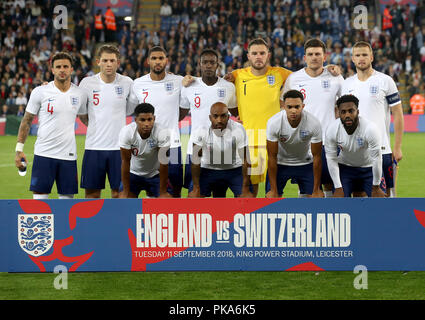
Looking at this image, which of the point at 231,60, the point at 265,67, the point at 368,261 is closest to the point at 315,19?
the point at 231,60

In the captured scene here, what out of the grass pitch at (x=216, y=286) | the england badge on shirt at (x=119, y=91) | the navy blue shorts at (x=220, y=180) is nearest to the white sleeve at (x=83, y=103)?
the england badge on shirt at (x=119, y=91)

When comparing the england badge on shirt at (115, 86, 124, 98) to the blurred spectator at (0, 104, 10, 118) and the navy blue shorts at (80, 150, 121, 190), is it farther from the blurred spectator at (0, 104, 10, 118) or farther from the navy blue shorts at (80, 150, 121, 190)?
the blurred spectator at (0, 104, 10, 118)

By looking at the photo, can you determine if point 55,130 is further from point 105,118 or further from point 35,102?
point 105,118

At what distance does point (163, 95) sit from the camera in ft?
24.8

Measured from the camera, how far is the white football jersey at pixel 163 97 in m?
7.55

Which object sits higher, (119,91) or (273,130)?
(119,91)

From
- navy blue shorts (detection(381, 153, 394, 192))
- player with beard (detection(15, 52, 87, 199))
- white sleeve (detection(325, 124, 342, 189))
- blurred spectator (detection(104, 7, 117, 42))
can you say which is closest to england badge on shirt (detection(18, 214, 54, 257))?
player with beard (detection(15, 52, 87, 199))

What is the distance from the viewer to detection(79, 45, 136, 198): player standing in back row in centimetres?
757

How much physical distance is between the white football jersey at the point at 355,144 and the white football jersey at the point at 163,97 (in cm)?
176

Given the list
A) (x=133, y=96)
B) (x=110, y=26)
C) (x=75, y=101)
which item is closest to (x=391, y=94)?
(x=133, y=96)

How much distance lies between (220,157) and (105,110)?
4.80 ft

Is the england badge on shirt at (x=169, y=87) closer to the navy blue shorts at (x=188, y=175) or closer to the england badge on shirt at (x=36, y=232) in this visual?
the navy blue shorts at (x=188, y=175)

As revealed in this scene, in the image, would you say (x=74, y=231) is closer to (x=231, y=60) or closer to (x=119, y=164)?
(x=119, y=164)

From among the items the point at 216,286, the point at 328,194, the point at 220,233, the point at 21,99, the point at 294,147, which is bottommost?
the point at 216,286
